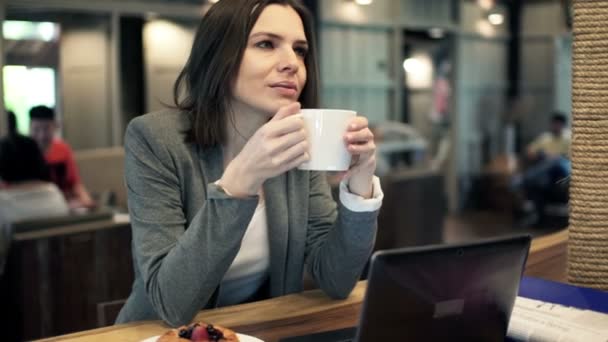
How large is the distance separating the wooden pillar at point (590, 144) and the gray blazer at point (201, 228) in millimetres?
372

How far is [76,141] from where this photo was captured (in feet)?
22.0

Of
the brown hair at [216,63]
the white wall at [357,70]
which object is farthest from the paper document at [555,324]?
the white wall at [357,70]

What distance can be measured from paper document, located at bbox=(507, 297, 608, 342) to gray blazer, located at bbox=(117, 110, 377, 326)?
1.17 feet

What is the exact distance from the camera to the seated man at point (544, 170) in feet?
28.2

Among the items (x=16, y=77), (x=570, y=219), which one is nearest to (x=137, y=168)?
(x=570, y=219)

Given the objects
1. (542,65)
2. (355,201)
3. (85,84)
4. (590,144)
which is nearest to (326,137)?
(355,201)

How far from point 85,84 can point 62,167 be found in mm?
1580

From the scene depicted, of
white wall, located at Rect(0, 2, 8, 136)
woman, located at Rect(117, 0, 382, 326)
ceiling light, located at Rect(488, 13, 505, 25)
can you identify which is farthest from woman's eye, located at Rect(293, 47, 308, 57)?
ceiling light, located at Rect(488, 13, 505, 25)

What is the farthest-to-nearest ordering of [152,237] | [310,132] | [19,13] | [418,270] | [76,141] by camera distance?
[76,141]
[19,13]
[152,237]
[310,132]
[418,270]

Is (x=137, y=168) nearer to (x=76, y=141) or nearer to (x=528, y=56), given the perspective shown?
(x=76, y=141)

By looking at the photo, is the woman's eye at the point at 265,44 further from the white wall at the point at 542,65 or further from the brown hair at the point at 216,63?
the white wall at the point at 542,65

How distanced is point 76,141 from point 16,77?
728 millimetres

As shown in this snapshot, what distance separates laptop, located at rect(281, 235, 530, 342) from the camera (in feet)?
3.23

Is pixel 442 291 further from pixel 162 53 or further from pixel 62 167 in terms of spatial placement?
pixel 162 53
